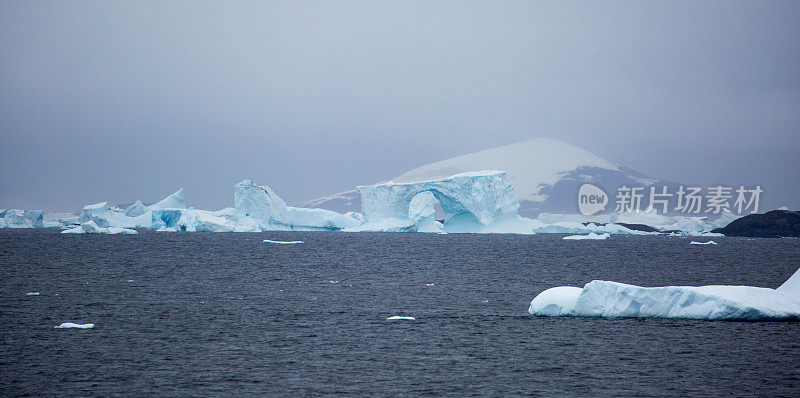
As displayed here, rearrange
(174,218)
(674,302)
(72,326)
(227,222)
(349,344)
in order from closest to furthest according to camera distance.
A: (349,344), (72,326), (674,302), (174,218), (227,222)

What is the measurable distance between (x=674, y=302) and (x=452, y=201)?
33583mm

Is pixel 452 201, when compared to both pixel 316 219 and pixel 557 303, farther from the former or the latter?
pixel 557 303

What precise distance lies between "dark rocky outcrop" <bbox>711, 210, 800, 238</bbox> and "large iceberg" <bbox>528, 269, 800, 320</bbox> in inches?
3190

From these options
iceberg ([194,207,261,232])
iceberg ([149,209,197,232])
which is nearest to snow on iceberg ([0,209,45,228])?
iceberg ([149,209,197,232])

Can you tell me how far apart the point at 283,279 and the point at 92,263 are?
10.0 metres

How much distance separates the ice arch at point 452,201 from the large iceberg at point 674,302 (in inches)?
1150

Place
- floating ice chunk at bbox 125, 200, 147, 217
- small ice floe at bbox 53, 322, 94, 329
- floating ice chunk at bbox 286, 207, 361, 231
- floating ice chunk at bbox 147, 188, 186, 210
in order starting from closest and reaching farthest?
small ice floe at bbox 53, 322, 94, 329, floating ice chunk at bbox 147, 188, 186, 210, floating ice chunk at bbox 286, 207, 361, 231, floating ice chunk at bbox 125, 200, 147, 217

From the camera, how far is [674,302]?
13812 millimetres

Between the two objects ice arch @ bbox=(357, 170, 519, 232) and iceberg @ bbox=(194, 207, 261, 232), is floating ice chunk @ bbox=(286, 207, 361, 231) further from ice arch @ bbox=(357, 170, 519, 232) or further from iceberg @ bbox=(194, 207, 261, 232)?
ice arch @ bbox=(357, 170, 519, 232)

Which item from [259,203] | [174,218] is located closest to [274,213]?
[259,203]

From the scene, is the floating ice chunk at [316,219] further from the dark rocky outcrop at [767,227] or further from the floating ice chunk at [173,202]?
the dark rocky outcrop at [767,227]

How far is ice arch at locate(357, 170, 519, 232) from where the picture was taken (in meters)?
44.8

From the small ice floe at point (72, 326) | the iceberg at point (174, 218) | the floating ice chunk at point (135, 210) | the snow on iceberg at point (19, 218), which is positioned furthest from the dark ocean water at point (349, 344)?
the snow on iceberg at point (19, 218)

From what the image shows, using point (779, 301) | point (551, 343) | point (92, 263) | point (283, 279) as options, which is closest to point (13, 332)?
point (551, 343)
